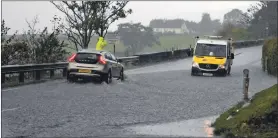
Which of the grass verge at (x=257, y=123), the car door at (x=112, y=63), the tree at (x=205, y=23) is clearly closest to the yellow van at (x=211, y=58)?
the car door at (x=112, y=63)

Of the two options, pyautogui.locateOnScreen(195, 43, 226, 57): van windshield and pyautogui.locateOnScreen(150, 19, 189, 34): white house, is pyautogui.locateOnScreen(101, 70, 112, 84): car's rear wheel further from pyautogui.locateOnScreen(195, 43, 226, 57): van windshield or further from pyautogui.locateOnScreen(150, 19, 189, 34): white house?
→ pyautogui.locateOnScreen(150, 19, 189, 34): white house

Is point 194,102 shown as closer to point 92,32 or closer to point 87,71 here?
point 87,71

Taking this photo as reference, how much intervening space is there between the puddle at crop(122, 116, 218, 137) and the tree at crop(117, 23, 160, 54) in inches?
1561

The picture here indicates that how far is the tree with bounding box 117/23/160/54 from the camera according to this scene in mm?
55125

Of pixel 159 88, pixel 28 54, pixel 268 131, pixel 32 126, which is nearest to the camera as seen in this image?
pixel 268 131

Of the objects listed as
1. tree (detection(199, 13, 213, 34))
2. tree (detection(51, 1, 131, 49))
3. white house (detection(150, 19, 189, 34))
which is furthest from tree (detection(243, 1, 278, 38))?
tree (detection(51, 1, 131, 49))

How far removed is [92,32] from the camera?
38.4 metres

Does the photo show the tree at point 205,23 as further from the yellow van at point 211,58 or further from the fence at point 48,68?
the yellow van at point 211,58

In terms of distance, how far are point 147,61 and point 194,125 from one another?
27796mm

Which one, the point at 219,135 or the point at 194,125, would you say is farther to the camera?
the point at 194,125

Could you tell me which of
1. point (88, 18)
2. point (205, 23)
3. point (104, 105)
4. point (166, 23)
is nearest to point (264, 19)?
point (166, 23)

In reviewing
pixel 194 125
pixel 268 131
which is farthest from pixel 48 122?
pixel 268 131

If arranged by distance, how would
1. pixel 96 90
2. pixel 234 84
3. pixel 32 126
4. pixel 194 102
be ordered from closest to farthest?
pixel 32 126 → pixel 194 102 → pixel 96 90 → pixel 234 84

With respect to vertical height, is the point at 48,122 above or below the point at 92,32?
below
